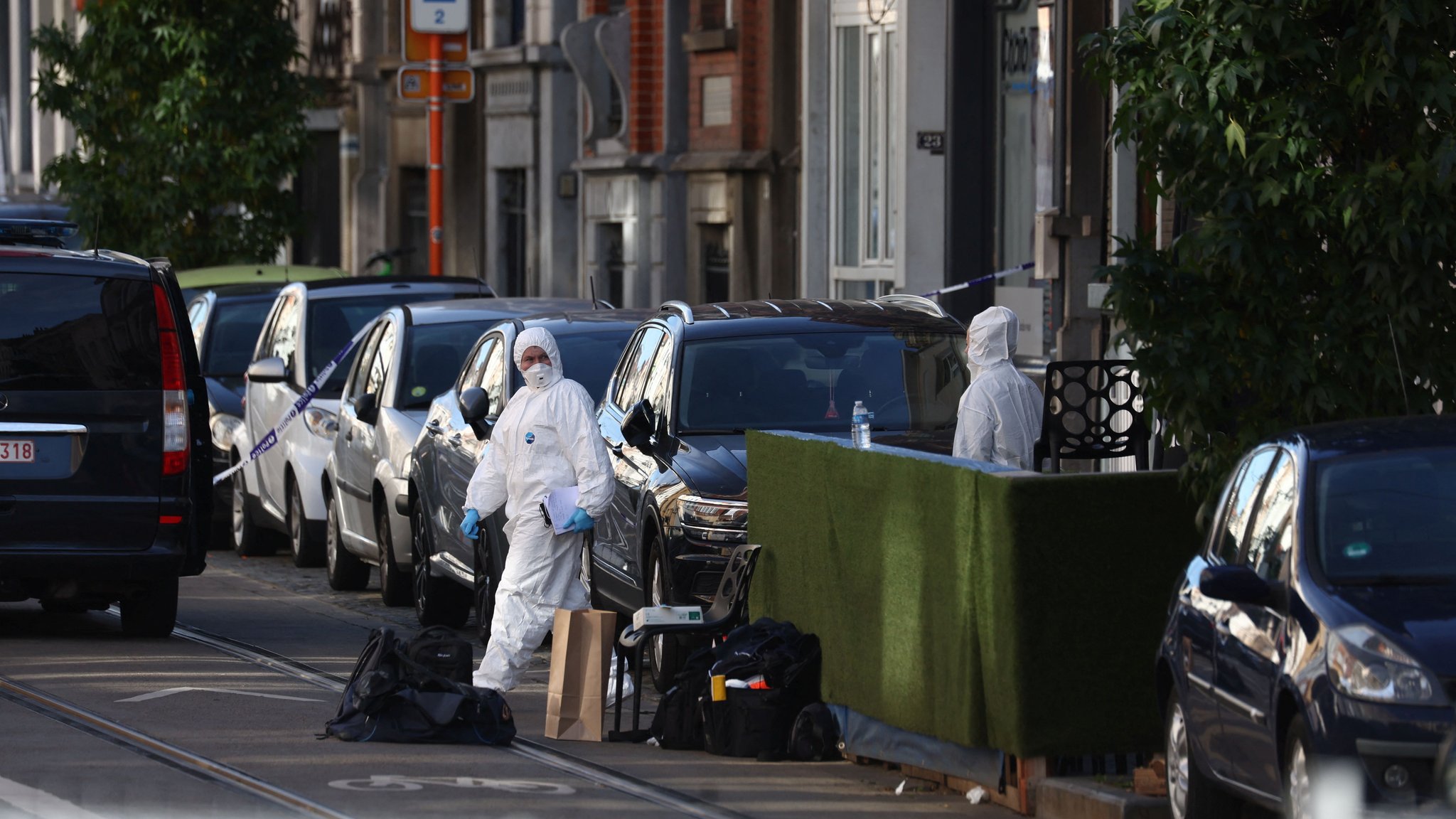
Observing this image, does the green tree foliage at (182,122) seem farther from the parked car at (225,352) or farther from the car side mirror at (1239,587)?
the car side mirror at (1239,587)

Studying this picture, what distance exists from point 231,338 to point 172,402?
770 cm

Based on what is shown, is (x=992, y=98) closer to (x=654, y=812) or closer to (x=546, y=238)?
(x=546, y=238)

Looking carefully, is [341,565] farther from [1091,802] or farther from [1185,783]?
[1185,783]

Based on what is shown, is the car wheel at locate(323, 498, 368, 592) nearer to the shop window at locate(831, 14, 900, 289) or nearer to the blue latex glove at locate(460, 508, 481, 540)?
the blue latex glove at locate(460, 508, 481, 540)

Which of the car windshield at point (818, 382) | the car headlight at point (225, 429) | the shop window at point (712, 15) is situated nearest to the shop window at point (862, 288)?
the shop window at point (712, 15)

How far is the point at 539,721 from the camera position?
36.3ft

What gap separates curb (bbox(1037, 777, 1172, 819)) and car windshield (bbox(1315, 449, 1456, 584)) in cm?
134

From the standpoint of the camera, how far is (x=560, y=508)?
11172mm

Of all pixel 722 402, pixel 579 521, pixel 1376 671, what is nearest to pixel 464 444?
pixel 722 402

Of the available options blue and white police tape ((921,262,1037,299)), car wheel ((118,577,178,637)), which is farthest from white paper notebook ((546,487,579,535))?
blue and white police tape ((921,262,1037,299))

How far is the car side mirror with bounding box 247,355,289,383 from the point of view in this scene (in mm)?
16984

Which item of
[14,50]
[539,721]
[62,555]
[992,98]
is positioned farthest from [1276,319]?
[14,50]

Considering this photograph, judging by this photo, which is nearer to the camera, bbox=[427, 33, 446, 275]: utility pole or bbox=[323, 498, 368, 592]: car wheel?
A: bbox=[323, 498, 368, 592]: car wheel

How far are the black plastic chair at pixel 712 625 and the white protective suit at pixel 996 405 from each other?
3.73 feet
